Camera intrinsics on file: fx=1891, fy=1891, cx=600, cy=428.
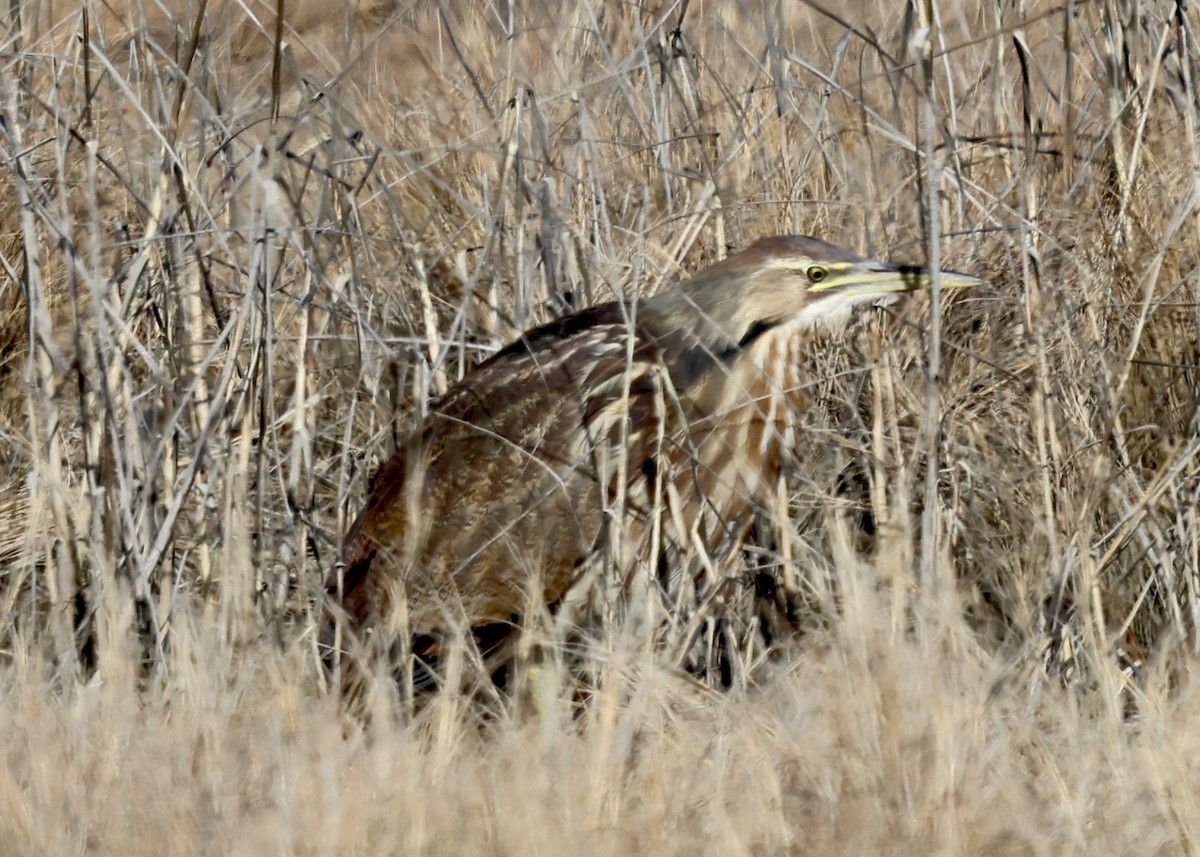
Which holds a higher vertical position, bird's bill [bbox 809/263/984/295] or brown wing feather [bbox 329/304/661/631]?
bird's bill [bbox 809/263/984/295]

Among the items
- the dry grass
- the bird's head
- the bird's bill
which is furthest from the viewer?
the bird's head

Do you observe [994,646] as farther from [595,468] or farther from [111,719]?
[111,719]

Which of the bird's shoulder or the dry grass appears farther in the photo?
the bird's shoulder

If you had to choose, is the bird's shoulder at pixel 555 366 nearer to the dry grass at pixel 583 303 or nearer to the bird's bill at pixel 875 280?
the dry grass at pixel 583 303

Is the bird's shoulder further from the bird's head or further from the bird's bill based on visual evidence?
the bird's bill

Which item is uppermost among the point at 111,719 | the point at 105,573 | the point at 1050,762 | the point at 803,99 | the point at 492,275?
the point at 803,99

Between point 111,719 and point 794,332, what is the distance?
145 centimetres

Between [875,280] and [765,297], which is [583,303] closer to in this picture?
[765,297]

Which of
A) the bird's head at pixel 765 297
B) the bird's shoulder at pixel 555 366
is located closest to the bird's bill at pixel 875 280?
the bird's head at pixel 765 297

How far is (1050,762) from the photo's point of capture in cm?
184

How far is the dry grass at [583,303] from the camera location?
1745mm

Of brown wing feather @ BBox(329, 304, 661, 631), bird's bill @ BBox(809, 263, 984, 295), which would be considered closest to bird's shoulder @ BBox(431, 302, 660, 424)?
brown wing feather @ BBox(329, 304, 661, 631)

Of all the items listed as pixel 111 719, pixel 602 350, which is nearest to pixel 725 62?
pixel 602 350

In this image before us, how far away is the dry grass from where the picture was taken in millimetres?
1745
